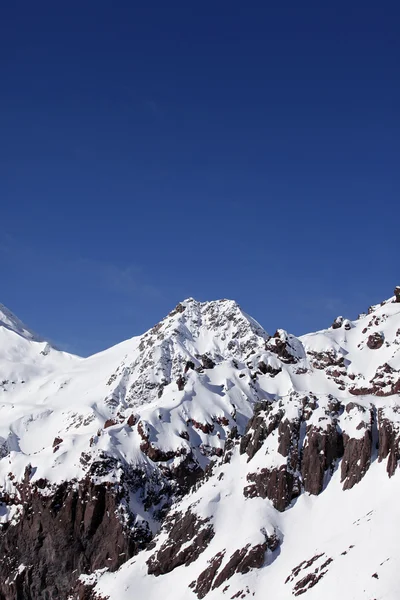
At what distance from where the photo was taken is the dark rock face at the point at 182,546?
365 ft

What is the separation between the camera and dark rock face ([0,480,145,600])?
125812 millimetres

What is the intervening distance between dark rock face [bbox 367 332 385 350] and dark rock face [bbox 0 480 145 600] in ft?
298

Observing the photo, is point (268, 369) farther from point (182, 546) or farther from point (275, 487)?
point (182, 546)

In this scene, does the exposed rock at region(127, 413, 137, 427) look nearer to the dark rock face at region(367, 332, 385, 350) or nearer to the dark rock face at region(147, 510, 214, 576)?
the dark rock face at region(147, 510, 214, 576)

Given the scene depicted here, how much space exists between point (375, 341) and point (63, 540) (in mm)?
102994

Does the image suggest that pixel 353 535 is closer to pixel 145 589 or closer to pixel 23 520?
pixel 145 589

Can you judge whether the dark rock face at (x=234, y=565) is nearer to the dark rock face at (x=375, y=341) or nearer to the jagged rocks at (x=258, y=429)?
the jagged rocks at (x=258, y=429)

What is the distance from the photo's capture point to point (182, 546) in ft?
372

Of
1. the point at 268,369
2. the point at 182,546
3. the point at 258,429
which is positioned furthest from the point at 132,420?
the point at 268,369

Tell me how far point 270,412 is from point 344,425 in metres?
17.1

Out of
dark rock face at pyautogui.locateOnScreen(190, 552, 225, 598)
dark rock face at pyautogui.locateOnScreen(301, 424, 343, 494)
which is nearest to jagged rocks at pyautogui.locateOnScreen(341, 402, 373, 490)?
dark rock face at pyautogui.locateOnScreen(301, 424, 343, 494)

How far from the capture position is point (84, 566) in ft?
414

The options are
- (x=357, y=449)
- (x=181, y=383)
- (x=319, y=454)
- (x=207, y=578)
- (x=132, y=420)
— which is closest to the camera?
(x=207, y=578)

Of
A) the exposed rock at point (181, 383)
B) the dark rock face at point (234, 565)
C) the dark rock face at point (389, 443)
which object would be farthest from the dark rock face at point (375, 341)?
the dark rock face at point (234, 565)
